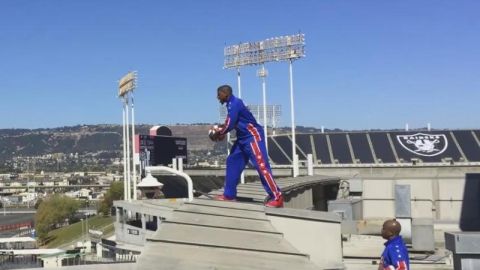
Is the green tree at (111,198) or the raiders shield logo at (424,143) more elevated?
the raiders shield logo at (424,143)

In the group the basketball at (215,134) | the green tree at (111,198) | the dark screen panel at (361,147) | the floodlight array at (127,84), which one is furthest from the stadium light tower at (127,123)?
the green tree at (111,198)

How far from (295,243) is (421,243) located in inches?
231

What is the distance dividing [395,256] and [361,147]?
39149 mm

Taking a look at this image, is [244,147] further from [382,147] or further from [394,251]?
[382,147]

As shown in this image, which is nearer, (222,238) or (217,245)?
(217,245)

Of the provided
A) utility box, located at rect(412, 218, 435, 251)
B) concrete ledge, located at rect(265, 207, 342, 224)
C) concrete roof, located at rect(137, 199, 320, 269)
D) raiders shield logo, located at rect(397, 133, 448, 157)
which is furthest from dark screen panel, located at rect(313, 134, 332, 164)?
concrete roof, located at rect(137, 199, 320, 269)

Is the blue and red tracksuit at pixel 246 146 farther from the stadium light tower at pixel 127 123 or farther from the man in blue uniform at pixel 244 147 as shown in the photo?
the stadium light tower at pixel 127 123

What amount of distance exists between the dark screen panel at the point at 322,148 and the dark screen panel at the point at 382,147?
12.4 feet

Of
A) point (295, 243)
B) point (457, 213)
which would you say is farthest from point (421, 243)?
point (457, 213)

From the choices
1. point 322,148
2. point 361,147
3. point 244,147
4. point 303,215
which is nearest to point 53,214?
point 322,148

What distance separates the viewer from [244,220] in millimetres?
6012

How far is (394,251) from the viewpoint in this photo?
4.93 m

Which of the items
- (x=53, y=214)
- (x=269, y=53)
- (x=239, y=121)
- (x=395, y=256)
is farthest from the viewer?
(x=53, y=214)

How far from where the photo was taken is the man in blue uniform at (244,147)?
7188 mm
